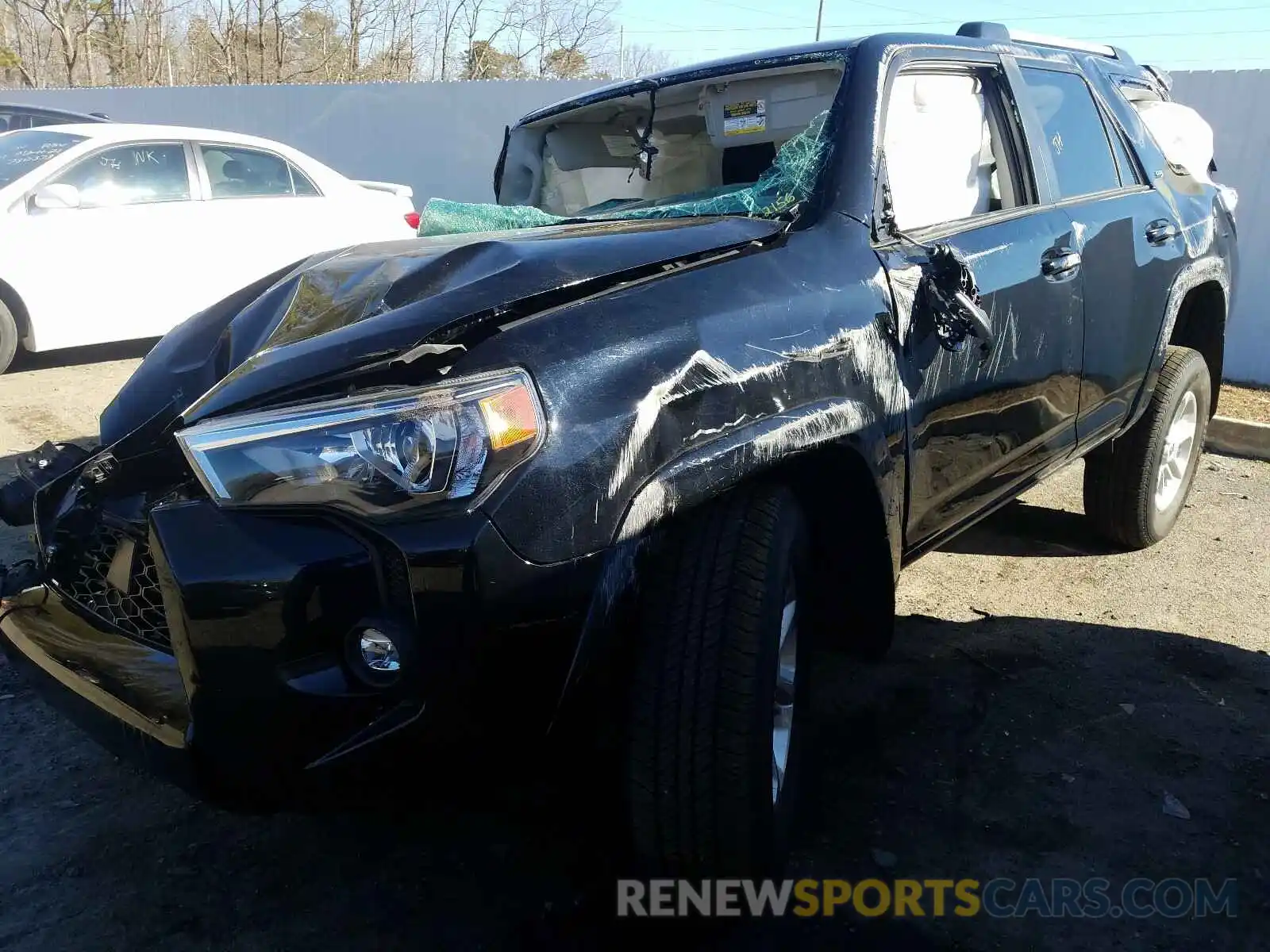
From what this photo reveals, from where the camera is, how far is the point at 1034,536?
445cm

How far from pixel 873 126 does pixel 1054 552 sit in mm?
2347

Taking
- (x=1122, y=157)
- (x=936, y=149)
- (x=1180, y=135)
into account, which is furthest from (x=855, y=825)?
(x=1180, y=135)

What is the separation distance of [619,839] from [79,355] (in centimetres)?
704

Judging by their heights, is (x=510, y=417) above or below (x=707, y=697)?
above

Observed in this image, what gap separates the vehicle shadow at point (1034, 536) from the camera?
427cm

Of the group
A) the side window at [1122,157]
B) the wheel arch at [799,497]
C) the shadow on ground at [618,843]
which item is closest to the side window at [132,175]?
the shadow on ground at [618,843]

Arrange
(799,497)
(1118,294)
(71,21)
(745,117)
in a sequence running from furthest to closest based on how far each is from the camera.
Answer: (71,21), (1118,294), (745,117), (799,497)

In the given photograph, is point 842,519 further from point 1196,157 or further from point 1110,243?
point 1196,157

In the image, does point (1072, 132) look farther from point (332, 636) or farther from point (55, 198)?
point (55, 198)

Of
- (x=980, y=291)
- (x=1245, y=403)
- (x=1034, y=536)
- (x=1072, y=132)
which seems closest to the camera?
(x=980, y=291)

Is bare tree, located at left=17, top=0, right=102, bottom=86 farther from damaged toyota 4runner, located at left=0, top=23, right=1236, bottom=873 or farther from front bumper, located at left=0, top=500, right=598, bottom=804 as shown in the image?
front bumper, located at left=0, top=500, right=598, bottom=804

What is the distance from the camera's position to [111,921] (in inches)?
84.0

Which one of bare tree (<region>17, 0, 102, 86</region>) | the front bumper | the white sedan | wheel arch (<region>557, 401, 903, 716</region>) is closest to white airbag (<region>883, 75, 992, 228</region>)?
wheel arch (<region>557, 401, 903, 716</region>)

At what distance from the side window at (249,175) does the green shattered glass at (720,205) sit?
4934 millimetres
